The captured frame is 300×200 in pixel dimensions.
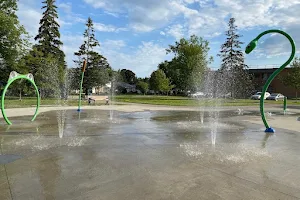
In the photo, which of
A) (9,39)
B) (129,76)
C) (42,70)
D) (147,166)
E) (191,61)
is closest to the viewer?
(147,166)

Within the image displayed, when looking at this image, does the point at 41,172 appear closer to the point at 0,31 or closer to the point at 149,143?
the point at 149,143

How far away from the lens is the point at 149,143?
6.67 m

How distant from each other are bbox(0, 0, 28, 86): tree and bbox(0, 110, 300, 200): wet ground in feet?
72.3

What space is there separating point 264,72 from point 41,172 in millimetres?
61041

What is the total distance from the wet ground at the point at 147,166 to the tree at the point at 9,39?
22034mm

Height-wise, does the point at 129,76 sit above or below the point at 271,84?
above

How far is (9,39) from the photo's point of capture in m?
25.7

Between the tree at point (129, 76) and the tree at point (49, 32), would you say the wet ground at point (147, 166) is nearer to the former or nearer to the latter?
the tree at point (49, 32)

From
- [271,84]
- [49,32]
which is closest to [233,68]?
[271,84]

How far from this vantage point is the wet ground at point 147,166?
3557 mm

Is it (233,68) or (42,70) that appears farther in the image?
(233,68)

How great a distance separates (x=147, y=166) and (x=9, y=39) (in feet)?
89.8

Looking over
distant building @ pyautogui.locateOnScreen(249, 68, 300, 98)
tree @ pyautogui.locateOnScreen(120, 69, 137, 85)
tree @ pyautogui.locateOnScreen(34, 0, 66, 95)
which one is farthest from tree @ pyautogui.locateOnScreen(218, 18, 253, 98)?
tree @ pyautogui.locateOnScreen(120, 69, 137, 85)

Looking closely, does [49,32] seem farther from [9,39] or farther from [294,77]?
[294,77]
